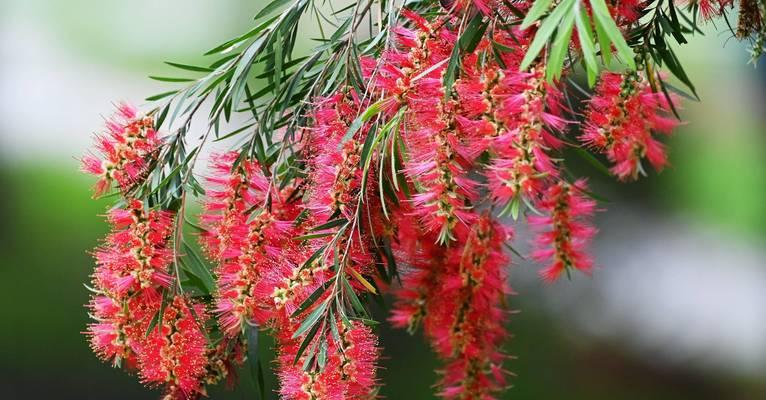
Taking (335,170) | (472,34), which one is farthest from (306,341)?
(472,34)

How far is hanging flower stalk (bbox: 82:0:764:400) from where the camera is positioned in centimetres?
54

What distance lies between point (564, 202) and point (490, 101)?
342 millimetres

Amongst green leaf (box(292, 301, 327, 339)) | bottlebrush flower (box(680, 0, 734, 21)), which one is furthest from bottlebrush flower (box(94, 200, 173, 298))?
bottlebrush flower (box(680, 0, 734, 21))

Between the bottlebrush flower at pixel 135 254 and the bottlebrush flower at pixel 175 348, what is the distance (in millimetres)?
25

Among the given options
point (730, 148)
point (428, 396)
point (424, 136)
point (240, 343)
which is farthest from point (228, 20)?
point (424, 136)

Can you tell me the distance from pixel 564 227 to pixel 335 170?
33 cm

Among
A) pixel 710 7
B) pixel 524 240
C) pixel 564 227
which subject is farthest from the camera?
pixel 524 240

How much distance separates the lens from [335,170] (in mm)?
591

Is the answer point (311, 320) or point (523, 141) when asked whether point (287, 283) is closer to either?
point (311, 320)

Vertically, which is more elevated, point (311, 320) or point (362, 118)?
point (362, 118)

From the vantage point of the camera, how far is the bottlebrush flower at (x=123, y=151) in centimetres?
63

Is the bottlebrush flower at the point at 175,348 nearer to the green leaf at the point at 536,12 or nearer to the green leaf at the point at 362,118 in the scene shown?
the green leaf at the point at 362,118

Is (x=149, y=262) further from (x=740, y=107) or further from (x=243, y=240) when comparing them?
(x=740, y=107)

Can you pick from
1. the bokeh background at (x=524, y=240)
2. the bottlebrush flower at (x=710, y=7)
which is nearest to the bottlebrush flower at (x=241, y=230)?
the bottlebrush flower at (x=710, y=7)
